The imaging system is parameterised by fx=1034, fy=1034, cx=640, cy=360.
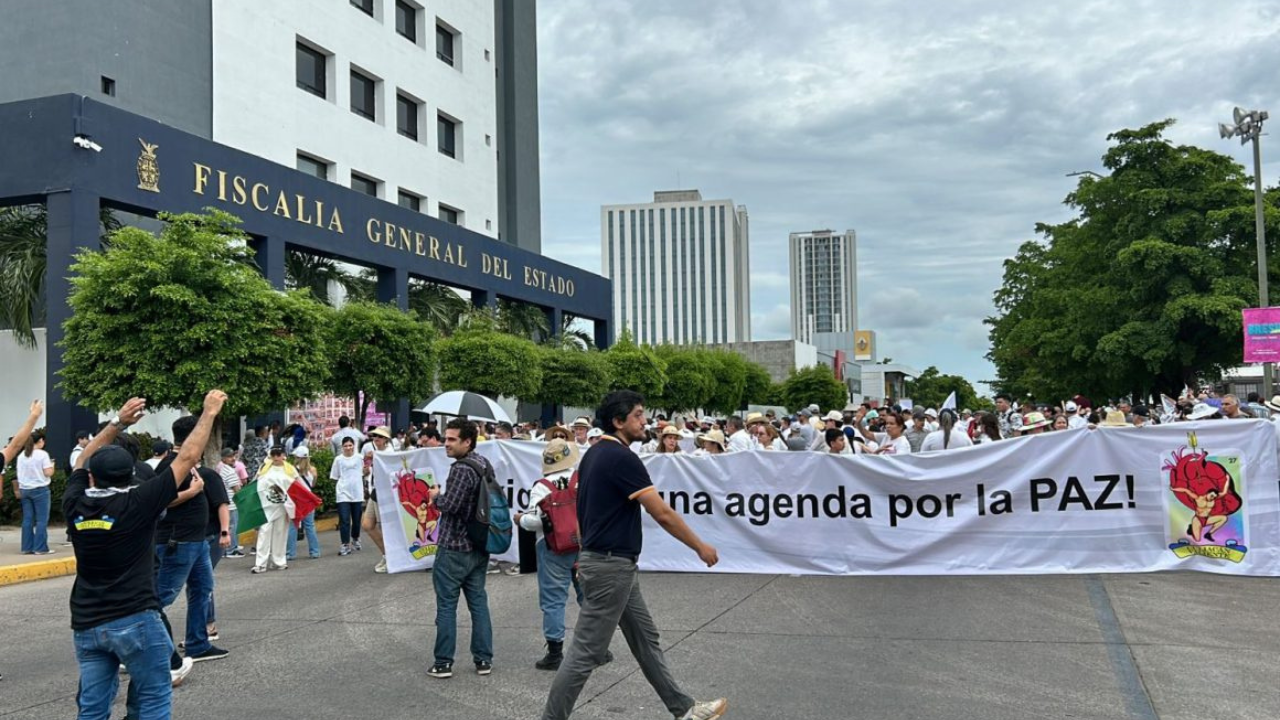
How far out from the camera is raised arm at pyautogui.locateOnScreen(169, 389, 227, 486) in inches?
196

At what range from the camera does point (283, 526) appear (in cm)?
1337

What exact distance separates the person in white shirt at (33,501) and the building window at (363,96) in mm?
20373

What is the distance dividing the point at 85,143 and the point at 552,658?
49.6 ft

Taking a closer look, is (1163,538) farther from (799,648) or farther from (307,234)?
(307,234)

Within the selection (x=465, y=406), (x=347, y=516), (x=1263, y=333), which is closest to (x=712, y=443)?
(x=465, y=406)

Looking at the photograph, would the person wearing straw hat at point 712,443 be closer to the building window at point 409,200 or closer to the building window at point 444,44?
the building window at point 409,200

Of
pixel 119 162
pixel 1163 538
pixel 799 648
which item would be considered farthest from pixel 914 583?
pixel 119 162

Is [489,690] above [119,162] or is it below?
below

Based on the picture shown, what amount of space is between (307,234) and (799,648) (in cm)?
2001

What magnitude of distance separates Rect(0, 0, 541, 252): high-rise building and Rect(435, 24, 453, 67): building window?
0.06 m

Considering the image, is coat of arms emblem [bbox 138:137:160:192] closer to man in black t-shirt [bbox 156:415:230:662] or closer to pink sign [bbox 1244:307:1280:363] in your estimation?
man in black t-shirt [bbox 156:415:230:662]

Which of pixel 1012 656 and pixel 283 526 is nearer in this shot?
pixel 1012 656

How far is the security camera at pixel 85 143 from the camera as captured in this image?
17.9m

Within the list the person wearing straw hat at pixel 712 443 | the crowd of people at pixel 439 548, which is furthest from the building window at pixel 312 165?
the person wearing straw hat at pixel 712 443
